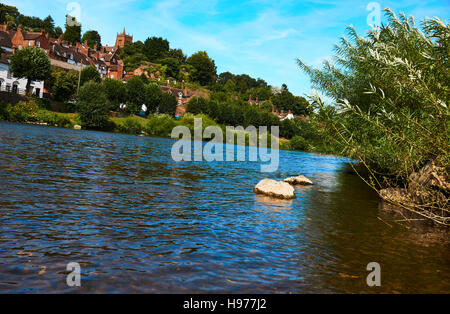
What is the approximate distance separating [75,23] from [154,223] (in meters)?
174

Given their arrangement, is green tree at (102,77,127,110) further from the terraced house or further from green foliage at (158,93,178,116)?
green foliage at (158,93,178,116)

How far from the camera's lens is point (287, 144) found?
379ft

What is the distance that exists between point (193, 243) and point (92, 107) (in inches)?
3066

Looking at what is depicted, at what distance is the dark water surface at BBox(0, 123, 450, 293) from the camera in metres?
7.11

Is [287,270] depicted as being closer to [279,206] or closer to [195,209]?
[195,209]

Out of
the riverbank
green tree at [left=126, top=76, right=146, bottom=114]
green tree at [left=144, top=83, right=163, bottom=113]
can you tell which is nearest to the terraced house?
the riverbank

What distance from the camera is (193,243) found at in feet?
31.7

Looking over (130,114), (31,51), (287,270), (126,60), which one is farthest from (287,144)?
(126,60)

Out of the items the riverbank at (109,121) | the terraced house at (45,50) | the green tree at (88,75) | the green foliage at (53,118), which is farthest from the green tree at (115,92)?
the green foliage at (53,118)

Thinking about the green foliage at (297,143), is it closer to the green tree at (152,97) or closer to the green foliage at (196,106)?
the green foliage at (196,106)

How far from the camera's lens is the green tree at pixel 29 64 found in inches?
3155

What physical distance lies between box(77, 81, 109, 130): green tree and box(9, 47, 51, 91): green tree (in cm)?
1180

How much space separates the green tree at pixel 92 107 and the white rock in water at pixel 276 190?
227 feet

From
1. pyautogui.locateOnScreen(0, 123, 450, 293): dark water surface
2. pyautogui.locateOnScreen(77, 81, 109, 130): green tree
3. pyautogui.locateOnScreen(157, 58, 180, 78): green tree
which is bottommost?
pyautogui.locateOnScreen(0, 123, 450, 293): dark water surface
